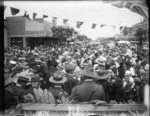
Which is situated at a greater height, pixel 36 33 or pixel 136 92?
pixel 36 33

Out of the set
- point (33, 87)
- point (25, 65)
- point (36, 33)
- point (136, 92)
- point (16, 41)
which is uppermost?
point (36, 33)

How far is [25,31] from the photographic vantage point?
3.93 metres

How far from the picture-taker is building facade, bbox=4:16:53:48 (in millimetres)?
3637

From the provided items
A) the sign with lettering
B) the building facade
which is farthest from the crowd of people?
the sign with lettering

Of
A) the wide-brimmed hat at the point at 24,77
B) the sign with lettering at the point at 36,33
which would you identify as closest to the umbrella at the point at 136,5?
the sign with lettering at the point at 36,33

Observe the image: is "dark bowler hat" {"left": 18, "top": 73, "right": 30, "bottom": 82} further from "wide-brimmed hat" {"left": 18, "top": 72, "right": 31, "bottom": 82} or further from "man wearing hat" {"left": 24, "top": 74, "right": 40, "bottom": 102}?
"man wearing hat" {"left": 24, "top": 74, "right": 40, "bottom": 102}

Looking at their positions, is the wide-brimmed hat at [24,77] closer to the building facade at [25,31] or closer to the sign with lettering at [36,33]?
the building facade at [25,31]

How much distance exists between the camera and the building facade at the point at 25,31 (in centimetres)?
364

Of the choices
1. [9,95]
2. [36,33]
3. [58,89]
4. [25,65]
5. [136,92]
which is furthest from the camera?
[25,65]

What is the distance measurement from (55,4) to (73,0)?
315 mm

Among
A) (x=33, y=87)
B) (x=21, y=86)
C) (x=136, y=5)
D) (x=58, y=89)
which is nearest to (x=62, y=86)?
(x=58, y=89)

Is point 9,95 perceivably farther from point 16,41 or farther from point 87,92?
point 87,92

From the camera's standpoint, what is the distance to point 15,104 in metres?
3.39

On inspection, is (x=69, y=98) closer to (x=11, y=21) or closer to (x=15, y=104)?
(x=15, y=104)
